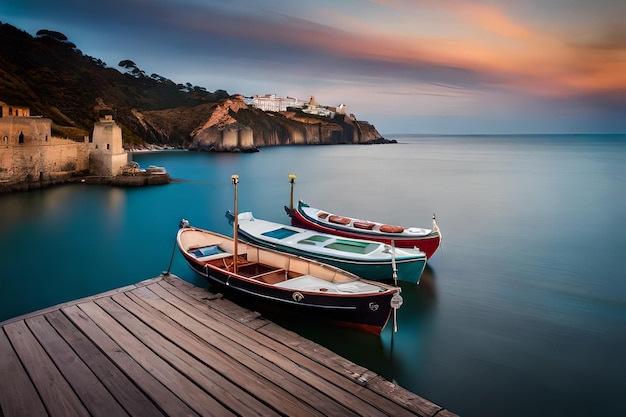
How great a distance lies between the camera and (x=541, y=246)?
53.5 feet

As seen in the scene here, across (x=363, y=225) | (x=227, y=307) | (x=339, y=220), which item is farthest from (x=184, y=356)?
(x=339, y=220)

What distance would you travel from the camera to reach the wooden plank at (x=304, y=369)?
436 centimetres

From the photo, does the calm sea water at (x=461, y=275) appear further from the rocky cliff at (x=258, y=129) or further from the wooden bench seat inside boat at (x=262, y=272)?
the rocky cliff at (x=258, y=129)

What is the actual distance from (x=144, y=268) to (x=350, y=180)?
30038 millimetres

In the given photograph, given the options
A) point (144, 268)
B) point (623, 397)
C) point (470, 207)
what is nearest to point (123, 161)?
point (144, 268)

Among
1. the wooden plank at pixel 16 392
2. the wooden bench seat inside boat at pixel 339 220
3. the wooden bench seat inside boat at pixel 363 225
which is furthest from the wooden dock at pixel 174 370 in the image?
the wooden bench seat inside boat at pixel 339 220

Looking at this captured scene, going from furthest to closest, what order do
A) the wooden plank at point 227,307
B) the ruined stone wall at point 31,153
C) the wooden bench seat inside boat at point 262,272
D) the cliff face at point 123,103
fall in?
the cliff face at point 123,103 < the ruined stone wall at point 31,153 < the wooden bench seat inside boat at point 262,272 < the wooden plank at point 227,307

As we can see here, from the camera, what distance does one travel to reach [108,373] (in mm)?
4652

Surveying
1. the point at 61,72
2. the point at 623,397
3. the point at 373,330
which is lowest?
the point at 623,397

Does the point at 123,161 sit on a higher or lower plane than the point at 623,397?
higher

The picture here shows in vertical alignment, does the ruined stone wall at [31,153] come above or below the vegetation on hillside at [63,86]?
below

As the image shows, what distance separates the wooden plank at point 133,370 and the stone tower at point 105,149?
28.6 meters

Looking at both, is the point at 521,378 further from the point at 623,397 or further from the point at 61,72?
the point at 61,72

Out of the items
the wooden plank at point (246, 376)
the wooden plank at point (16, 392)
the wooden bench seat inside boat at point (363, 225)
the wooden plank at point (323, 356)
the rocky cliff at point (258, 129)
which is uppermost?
the rocky cliff at point (258, 129)
